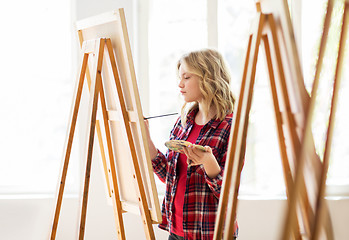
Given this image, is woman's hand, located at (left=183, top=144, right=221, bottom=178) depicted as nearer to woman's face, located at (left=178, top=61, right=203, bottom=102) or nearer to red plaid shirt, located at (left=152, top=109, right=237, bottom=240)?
red plaid shirt, located at (left=152, top=109, right=237, bottom=240)

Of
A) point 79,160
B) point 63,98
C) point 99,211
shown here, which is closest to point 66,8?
point 63,98

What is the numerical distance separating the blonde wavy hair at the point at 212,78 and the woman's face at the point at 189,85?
0.8 inches

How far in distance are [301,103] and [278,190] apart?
7.47 ft

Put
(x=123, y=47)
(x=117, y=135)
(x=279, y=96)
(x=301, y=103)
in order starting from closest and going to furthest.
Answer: (x=301, y=103)
(x=279, y=96)
(x=123, y=47)
(x=117, y=135)

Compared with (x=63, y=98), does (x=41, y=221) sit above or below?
below

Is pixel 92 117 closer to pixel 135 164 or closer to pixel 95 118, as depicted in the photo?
pixel 95 118

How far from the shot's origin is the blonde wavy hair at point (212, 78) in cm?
200

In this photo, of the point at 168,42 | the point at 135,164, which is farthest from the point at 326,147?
the point at 168,42

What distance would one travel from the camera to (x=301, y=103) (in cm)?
139

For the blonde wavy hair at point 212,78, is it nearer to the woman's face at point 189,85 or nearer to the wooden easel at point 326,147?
the woman's face at point 189,85

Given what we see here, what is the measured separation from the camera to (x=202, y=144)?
1.99m

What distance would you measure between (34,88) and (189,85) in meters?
2.15

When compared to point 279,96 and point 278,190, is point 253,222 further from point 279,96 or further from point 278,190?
point 279,96

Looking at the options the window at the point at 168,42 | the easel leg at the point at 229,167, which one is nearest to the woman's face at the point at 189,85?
the easel leg at the point at 229,167
